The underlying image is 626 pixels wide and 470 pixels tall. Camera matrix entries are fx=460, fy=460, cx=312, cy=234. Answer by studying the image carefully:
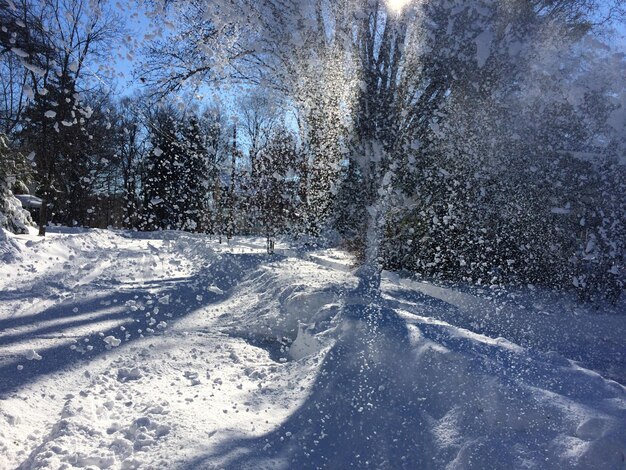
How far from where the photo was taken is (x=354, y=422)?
2367 mm

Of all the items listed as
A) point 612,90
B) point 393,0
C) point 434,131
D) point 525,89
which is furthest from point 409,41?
point 612,90

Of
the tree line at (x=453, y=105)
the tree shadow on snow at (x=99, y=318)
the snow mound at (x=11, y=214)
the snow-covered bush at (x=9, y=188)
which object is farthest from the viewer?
the snow mound at (x=11, y=214)

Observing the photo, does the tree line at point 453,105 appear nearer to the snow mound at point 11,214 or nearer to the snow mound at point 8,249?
the snow mound at point 8,249

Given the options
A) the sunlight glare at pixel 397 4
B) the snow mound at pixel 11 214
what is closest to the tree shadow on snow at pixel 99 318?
the sunlight glare at pixel 397 4

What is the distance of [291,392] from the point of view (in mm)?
2744

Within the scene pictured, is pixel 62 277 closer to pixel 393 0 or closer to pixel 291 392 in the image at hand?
pixel 291 392

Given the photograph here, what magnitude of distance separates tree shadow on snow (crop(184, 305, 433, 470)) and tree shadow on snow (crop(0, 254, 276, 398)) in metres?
1.48

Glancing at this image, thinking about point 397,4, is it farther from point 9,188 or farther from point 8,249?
point 9,188

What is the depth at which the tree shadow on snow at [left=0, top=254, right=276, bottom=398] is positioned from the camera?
9.52ft

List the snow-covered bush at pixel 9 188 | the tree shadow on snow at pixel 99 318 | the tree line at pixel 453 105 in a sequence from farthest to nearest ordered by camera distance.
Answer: the snow-covered bush at pixel 9 188
the tree line at pixel 453 105
the tree shadow on snow at pixel 99 318

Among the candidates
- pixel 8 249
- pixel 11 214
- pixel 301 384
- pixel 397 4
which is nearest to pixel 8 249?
pixel 8 249

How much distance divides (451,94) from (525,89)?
36.8 inches

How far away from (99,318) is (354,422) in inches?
114

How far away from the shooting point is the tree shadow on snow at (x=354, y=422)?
2018mm
